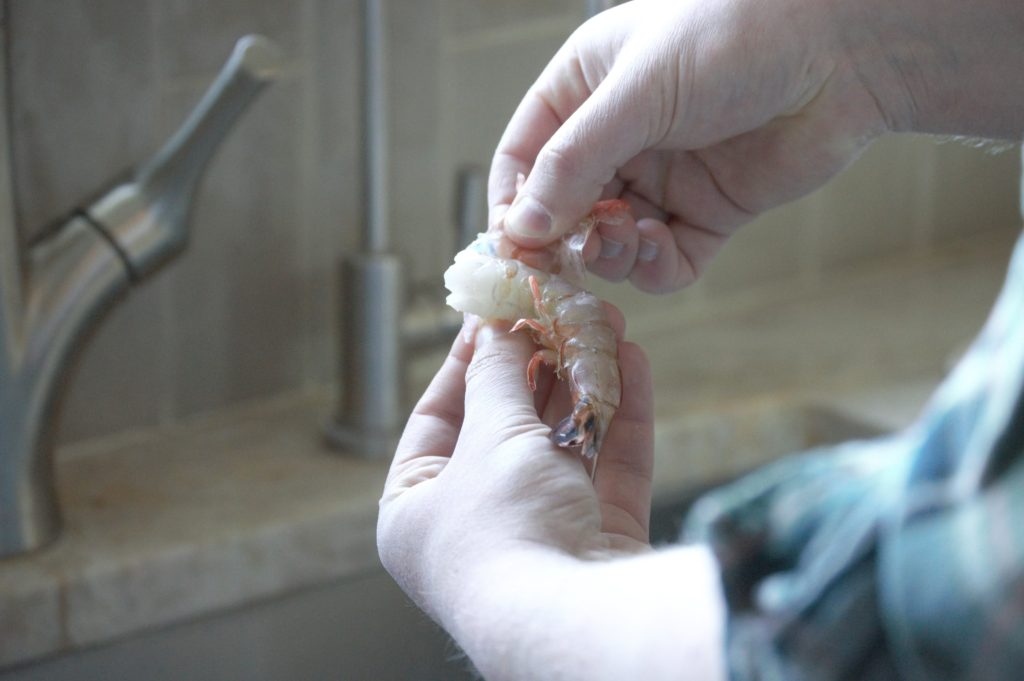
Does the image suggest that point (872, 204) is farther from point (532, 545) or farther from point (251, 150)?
point (532, 545)

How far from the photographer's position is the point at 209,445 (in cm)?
107

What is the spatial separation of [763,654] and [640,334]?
0.92 m

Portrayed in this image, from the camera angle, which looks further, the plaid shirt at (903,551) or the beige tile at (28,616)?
the beige tile at (28,616)

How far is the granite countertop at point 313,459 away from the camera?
2.95 ft

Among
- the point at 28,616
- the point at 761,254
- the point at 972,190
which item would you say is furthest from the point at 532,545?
the point at 972,190

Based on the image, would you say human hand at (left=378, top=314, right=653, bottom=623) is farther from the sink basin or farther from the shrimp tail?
the sink basin

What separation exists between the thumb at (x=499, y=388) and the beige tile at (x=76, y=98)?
15.8 inches

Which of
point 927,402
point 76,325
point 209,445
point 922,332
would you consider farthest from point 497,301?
point 922,332

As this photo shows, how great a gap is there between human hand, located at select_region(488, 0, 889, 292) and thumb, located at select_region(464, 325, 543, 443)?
3.3 inches

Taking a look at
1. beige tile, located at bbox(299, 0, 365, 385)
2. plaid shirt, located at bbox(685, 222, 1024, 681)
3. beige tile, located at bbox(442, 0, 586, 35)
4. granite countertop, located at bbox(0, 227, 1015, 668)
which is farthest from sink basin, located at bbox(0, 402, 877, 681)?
plaid shirt, located at bbox(685, 222, 1024, 681)

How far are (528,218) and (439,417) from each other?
0.12 meters

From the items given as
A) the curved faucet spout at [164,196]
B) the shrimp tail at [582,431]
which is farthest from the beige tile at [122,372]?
the shrimp tail at [582,431]

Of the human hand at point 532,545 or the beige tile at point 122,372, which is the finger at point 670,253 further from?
the beige tile at point 122,372

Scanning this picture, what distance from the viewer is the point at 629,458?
679mm
